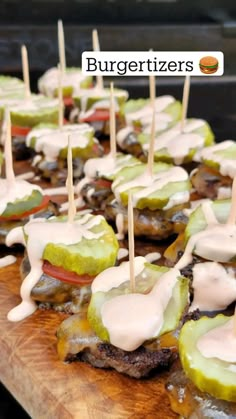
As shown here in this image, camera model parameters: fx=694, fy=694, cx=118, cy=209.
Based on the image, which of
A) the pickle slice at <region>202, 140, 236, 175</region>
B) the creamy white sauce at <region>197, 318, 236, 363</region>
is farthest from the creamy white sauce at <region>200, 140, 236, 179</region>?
the creamy white sauce at <region>197, 318, 236, 363</region>

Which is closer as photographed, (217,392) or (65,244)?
(217,392)

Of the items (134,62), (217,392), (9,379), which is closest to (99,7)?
(134,62)

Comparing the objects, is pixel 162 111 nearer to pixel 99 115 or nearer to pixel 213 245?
pixel 99 115

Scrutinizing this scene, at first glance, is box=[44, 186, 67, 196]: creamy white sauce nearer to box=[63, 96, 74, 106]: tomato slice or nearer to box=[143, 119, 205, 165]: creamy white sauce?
box=[143, 119, 205, 165]: creamy white sauce

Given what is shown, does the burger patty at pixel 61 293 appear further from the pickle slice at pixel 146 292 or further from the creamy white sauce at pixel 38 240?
the pickle slice at pixel 146 292

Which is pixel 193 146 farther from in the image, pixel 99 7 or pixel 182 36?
pixel 99 7

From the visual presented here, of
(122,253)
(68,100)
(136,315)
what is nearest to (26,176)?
(68,100)
